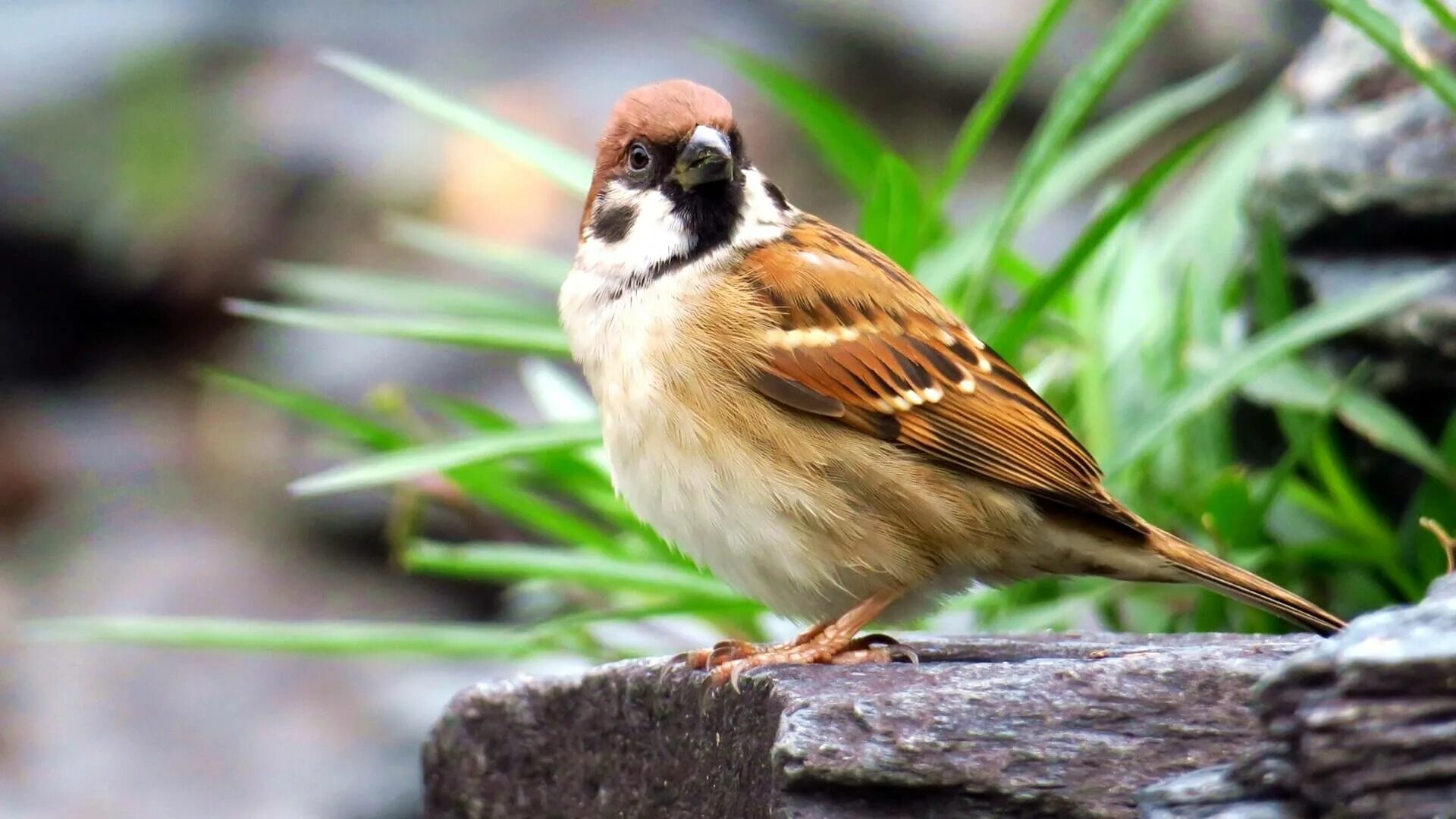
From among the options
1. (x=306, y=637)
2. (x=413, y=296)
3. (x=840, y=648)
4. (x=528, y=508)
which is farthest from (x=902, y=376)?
(x=413, y=296)

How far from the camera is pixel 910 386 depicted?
3.06 metres

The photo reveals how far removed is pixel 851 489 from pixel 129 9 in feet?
25.0

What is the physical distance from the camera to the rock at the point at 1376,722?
62.2 inches

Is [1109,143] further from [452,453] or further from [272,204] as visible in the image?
[272,204]

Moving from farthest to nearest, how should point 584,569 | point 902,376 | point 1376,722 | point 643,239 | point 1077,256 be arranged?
point 584,569 → point 1077,256 → point 643,239 → point 902,376 → point 1376,722

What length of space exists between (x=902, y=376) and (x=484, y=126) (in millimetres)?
1699

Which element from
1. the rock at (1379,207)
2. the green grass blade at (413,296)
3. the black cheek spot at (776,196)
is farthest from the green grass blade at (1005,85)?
the green grass blade at (413,296)

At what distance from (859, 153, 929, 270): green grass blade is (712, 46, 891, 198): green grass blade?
1.15 ft

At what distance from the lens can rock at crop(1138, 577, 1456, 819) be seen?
5.18ft

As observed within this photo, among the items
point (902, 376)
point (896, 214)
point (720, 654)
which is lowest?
point (720, 654)

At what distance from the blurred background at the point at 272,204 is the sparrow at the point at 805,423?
4777mm

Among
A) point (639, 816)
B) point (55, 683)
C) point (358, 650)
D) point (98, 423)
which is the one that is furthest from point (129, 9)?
point (639, 816)

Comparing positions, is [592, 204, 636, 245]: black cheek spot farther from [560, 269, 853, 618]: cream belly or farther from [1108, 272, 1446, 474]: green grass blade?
[1108, 272, 1446, 474]: green grass blade

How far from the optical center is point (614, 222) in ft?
10.6
